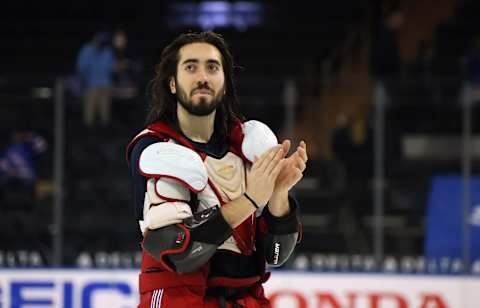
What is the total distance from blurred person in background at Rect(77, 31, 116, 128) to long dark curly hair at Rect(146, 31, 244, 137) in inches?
183

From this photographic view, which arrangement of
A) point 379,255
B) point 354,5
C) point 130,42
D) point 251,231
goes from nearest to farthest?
point 251,231 < point 379,255 < point 130,42 < point 354,5

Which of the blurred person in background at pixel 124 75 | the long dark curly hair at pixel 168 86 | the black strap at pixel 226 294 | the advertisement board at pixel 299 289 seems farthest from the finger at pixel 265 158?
the blurred person in background at pixel 124 75

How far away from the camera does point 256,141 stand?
2832 mm

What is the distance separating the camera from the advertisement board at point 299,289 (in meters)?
6.61

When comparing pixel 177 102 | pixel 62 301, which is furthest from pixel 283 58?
pixel 177 102

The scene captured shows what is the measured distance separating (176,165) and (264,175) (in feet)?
0.76

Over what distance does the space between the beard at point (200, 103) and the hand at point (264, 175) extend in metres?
0.22

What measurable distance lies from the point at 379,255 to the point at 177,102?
4729 mm

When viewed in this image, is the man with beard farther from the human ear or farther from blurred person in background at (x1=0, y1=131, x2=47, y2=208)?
blurred person in background at (x1=0, y1=131, x2=47, y2=208)

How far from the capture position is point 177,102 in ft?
9.43

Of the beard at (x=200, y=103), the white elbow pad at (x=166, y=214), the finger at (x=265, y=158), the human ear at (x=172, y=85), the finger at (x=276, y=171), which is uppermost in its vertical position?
the human ear at (x=172, y=85)

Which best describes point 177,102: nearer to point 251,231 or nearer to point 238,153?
point 238,153

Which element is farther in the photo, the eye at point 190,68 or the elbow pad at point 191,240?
the eye at point 190,68

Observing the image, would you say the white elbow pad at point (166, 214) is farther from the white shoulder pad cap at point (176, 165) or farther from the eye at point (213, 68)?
the eye at point (213, 68)
